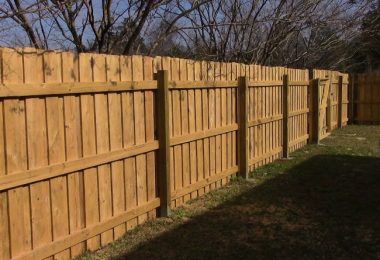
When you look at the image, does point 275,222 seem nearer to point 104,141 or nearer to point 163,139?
point 163,139

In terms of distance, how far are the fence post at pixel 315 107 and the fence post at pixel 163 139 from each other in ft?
27.0

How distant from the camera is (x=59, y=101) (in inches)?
186

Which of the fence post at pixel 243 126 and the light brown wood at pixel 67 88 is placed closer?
the light brown wood at pixel 67 88

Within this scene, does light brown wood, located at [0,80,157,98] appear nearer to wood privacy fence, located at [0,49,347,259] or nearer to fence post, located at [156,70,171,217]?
wood privacy fence, located at [0,49,347,259]

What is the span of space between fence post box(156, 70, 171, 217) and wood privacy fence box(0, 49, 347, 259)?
0.01m

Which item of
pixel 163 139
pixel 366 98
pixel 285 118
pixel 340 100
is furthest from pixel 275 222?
pixel 366 98

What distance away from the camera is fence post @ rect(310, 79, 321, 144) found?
1378 cm

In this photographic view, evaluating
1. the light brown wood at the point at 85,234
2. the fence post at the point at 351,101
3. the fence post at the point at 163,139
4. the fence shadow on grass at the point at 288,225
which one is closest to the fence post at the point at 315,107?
the fence shadow on grass at the point at 288,225

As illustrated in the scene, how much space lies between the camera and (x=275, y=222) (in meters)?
6.38

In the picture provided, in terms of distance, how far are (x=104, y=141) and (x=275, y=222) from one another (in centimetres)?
241

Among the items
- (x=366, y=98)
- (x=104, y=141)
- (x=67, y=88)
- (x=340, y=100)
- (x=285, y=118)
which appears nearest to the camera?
(x=67, y=88)

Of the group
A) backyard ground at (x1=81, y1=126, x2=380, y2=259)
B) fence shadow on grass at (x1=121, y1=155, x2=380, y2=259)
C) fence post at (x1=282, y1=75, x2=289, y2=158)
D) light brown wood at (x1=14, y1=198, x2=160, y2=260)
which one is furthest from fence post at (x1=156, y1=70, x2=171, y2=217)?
fence post at (x1=282, y1=75, x2=289, y2=158)

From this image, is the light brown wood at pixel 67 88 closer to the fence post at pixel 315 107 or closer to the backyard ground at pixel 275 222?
the backyard ground at pixel 275 222

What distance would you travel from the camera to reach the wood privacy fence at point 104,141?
4301 mm
